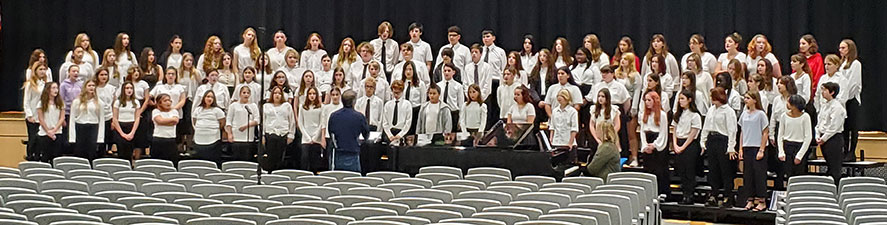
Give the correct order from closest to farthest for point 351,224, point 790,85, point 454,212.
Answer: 1. point 351,224
2. point 454,212
3. point 790,85

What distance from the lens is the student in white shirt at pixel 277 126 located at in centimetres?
1469

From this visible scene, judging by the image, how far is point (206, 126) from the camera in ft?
48.0

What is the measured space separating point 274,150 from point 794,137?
5.78 meters

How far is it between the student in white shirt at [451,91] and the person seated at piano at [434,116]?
37 cm

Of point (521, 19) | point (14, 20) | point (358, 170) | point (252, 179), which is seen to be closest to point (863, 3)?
point (521, 19)

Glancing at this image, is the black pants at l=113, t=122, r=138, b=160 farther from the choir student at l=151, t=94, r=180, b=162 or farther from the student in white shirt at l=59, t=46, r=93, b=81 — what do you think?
the student in white shirt at l=59, t=46, r=93, b=81

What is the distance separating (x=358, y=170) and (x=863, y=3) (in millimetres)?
7703

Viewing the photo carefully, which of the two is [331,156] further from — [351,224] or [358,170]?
[351,224]

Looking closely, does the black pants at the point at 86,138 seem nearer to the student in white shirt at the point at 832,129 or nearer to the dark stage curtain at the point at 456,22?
the dark stage curtain at the point at 456,22

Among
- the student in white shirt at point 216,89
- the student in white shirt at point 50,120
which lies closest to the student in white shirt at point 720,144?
the student in white shirt at point 216,89

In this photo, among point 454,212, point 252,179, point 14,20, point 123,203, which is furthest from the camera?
point 14,20

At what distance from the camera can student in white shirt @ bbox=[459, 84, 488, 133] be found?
14.8 meters

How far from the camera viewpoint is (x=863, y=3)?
57.0 feet

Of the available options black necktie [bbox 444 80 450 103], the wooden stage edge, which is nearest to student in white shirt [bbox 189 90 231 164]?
black necktie [bbox 444 80 450 103]
